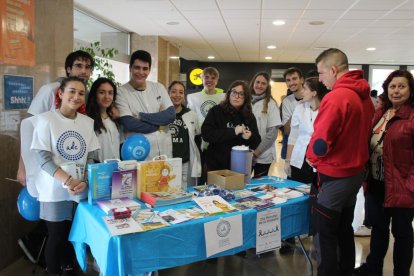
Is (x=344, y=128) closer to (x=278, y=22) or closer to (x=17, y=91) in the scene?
(x=17, y=91)

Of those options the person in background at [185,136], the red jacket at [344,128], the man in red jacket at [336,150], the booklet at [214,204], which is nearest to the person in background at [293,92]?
the person in background at [185,136]

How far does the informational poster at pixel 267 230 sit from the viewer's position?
6.34 feet

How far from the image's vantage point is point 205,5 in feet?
15.4

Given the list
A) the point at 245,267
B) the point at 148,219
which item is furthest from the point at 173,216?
the point at 245,267

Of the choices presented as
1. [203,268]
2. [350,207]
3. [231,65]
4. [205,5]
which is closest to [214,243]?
[350,207]

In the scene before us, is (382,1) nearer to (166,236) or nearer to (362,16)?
(362,16)

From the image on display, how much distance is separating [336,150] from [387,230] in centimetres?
101

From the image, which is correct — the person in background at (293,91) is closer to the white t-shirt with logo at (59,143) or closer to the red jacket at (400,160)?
the red jacket at (400,160)

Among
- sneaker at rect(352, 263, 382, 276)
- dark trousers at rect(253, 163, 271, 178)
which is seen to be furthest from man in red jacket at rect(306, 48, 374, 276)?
dark trousers at rect(253, 163, 271, 178)

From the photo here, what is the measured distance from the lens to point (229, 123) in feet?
8.79

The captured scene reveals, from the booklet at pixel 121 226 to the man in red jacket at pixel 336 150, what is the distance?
3.31 ft

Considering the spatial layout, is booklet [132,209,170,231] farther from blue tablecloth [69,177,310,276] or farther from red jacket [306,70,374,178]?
red jacket [306,70,374,178]

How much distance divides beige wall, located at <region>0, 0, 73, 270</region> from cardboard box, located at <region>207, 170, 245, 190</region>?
1646 millimetres

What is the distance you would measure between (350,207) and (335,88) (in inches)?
27.3
